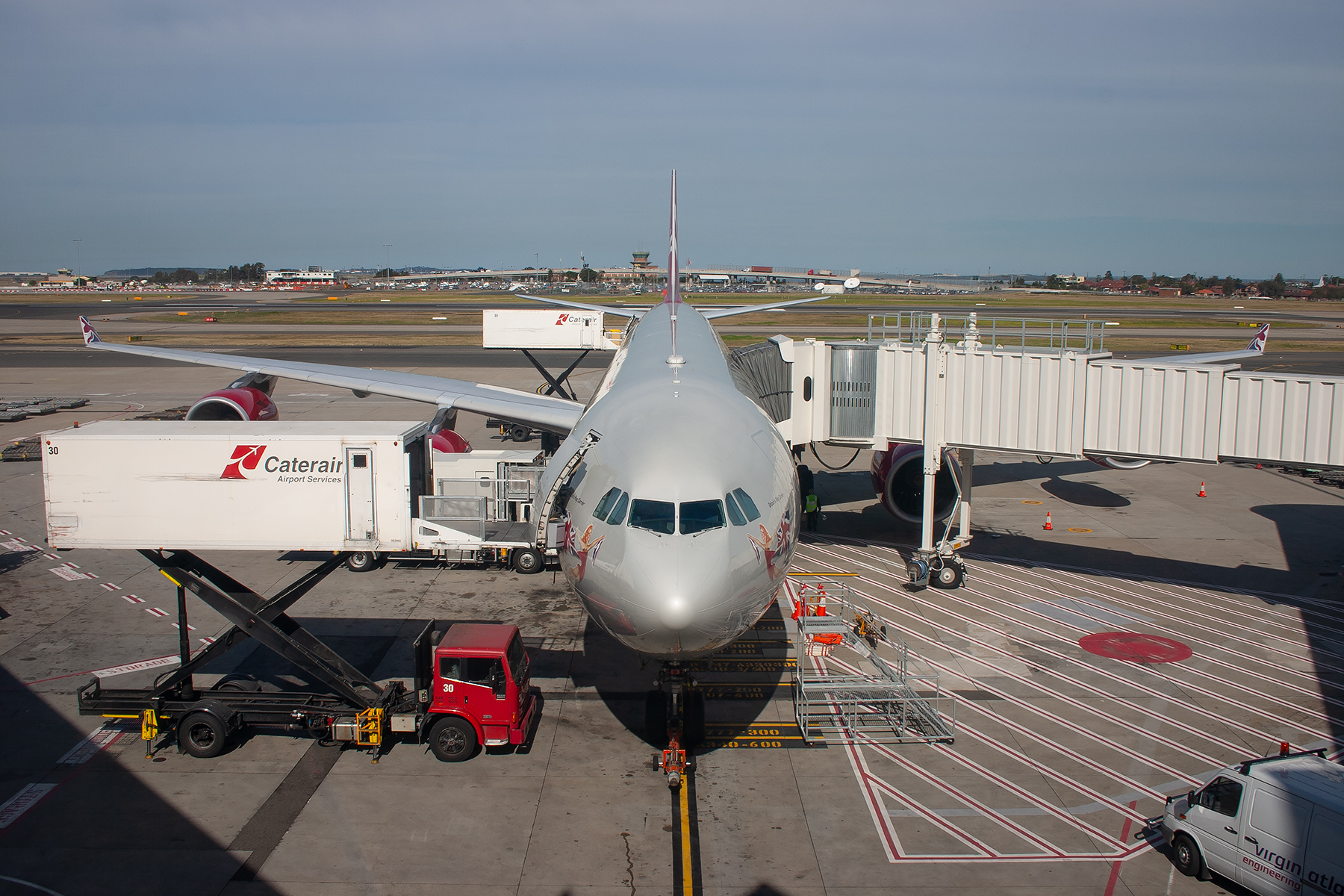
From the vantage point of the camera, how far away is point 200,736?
14.1m

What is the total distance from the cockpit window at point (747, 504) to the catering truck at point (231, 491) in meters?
4.12

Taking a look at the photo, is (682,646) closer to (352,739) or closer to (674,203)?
(352,739)

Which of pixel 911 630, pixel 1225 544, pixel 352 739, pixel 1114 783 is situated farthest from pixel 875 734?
pixel 1225 544

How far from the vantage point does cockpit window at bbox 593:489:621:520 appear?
11266mm

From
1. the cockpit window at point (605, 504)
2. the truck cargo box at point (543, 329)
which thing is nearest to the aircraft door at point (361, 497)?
the cockpit window at point (605, 504)

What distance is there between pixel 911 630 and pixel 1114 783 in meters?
6.26

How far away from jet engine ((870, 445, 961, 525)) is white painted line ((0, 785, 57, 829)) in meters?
20.4

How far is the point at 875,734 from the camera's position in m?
15.2

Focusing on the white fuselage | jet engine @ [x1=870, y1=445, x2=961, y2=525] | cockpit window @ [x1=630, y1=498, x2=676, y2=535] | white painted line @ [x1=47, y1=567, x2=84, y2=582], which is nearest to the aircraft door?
the white fuselage

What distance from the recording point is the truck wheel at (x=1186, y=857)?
11.4 metres

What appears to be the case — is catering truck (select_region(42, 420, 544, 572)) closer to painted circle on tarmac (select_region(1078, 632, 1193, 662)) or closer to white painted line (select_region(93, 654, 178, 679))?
white painted line (select_region(93, 654, 178, 679))

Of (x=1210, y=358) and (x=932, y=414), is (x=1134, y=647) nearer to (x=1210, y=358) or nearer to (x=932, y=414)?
(x=932, y=414)

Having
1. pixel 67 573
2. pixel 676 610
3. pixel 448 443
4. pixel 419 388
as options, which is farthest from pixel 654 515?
pixel 67 573

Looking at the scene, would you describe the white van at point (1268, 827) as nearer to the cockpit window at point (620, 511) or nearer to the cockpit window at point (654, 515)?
the cockpit window at point (654, 515)
